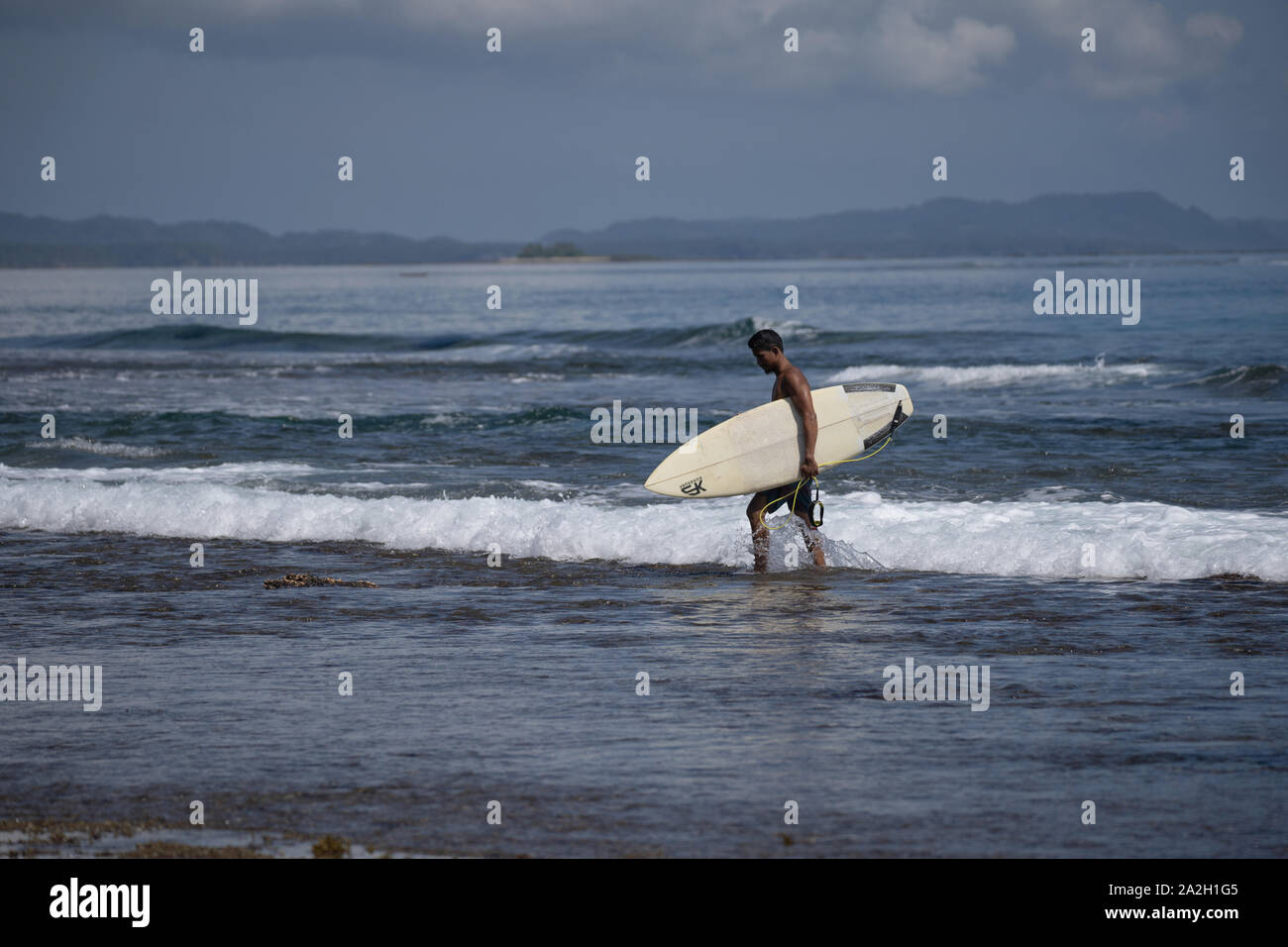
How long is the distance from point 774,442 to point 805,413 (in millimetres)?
469

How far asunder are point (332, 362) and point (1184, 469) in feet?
86.6

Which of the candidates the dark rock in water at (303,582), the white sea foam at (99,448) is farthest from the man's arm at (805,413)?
the white sea foam at (99,448)

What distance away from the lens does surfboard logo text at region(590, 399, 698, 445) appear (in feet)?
65.1

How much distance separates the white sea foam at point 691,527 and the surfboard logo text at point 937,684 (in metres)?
3.29

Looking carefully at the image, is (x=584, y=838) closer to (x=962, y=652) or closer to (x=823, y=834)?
(x=823, y=834)

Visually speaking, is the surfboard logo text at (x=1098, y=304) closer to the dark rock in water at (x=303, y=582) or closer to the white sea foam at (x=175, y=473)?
the white sea foam at (x=175, y=473)

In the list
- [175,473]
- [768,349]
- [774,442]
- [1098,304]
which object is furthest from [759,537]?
[1098,304]

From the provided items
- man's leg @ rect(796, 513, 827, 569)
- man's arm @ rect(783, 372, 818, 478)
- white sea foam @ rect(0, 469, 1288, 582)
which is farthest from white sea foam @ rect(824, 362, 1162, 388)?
man's arm @ rect(783, 372, 818, 478)

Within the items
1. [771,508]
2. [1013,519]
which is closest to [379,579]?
[771,508]

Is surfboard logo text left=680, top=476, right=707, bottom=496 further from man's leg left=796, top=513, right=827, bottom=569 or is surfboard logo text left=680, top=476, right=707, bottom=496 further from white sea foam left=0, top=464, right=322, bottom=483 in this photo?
white sea foam left=0, top=464, right=322, bottom=483

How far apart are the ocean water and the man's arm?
2.16 ft

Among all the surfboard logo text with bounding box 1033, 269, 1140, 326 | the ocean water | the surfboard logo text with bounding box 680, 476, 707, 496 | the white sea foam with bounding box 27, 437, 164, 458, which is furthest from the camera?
the surfboard logo text with bounding box 1033, 269, 1140, 326

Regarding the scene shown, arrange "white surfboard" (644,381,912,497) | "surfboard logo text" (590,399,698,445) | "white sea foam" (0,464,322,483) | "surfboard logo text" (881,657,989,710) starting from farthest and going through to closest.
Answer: "surfboard logo text" (590,399,698,445)
"white sea foam" (0,464,322,483)
"white surfboard" (644,381,912,497)
"surfboard logo text" (881,657,989,710)

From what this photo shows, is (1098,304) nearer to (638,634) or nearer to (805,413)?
(805,413)
